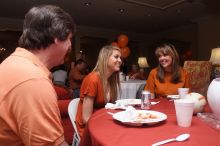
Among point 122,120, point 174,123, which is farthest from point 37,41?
point 174,123

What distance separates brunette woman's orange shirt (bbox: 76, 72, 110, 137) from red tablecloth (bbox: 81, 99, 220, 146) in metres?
0.73

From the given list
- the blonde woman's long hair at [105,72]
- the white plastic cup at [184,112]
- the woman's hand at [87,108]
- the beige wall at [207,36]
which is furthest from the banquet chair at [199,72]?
the beige wall at [207,36]

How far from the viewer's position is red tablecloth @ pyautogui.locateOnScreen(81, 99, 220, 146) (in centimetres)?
85

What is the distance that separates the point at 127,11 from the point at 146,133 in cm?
635

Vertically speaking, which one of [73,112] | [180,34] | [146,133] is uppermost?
[180,34]

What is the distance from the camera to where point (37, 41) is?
95cm

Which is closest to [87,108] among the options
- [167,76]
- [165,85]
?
[165,85]

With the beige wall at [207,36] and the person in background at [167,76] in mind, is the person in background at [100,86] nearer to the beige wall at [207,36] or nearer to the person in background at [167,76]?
the person in background at [167,76]

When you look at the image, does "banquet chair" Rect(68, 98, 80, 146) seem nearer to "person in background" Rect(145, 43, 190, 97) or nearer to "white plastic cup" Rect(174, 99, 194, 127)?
"person in background" Rect(145, 43, 190, 97)

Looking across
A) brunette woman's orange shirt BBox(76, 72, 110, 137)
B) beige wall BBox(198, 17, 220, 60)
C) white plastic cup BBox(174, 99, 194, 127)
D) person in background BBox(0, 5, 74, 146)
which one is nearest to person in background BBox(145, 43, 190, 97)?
brunette woman's orange shirt BBox(76, 72, 110, 137)

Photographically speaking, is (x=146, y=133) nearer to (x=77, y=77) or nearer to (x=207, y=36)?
(x=77, y=77)

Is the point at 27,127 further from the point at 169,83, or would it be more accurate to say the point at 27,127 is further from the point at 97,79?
the point at 169,83

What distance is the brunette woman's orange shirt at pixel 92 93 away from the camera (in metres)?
1.90

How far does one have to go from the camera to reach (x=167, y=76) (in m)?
2.48
